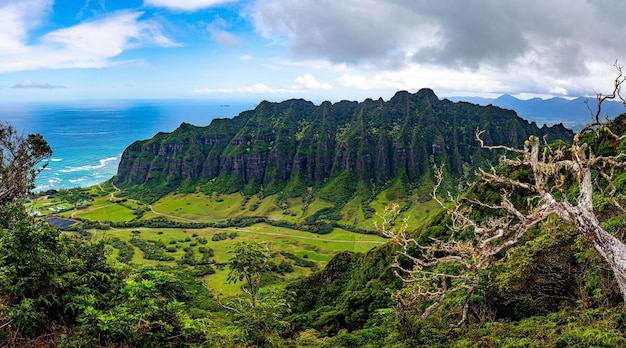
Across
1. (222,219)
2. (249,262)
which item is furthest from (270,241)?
(249,262)

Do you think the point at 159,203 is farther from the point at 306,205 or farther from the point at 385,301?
the point at 385,301

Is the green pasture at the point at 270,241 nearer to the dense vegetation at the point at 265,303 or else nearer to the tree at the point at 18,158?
the tree at the point at 18,158

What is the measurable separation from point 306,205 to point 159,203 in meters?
71.1

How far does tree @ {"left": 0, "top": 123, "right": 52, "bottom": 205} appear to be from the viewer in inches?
1141

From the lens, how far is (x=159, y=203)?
170m

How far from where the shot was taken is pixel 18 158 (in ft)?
100

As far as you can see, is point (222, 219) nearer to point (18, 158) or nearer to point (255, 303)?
point (18, 158)

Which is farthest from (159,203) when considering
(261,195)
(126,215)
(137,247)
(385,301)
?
(385,301)

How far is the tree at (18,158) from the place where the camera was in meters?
29.0

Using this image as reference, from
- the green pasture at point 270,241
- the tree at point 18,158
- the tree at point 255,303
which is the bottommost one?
the green pasture at point 270,241

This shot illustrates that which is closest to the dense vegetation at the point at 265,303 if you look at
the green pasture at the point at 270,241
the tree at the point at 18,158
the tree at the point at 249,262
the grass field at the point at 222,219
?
the tree at the point at 249,262

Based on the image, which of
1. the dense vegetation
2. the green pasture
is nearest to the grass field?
the green pasture

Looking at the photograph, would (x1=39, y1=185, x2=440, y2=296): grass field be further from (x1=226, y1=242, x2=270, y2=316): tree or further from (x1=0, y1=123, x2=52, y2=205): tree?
(x1=226, y1=242, x2=270, y2=316): tree

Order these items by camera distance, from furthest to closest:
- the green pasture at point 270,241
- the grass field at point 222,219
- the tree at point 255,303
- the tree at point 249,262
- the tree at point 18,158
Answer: the green pasture at point 270,241, the grass field at point 222,219, the tree at point 18,158, the tree at point 249,262, the tree at point 255,303
